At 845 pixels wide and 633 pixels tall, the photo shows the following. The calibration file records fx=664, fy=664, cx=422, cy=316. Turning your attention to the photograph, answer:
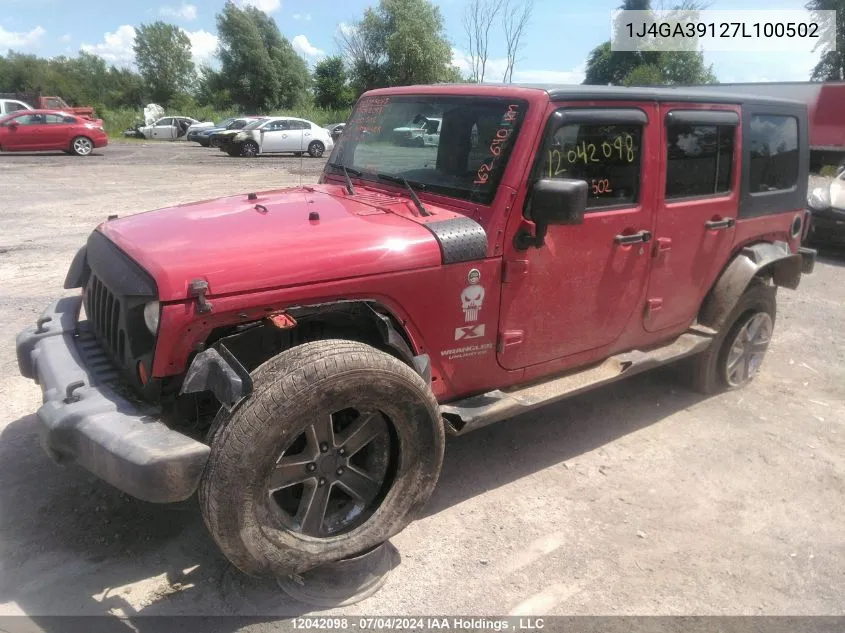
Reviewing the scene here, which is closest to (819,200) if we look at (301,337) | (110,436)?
(301,337)

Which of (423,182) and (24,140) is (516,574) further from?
(24,140)

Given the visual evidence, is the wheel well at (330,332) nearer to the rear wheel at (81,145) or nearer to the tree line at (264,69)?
the rear wheel at (81,145)

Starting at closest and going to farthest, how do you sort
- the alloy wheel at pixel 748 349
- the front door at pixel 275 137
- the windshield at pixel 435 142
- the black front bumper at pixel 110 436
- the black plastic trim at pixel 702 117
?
the black front bumper at pixel 110 436 → the windshield at pixel 435 142 → the black plastic trim at pixel 702 117 → the alloy wheel at pixel 748 349 → the front door at pixel 275 137

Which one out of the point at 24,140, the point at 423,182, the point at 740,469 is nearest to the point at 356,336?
the point at 423,182

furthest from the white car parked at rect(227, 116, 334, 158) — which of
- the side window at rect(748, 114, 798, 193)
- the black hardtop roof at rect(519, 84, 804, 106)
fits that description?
the black hardtop roof at rect(519, 84, 804, 106)

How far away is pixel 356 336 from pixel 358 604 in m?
1.13

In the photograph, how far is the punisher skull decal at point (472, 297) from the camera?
3027mm

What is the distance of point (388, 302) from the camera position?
282 centimetres

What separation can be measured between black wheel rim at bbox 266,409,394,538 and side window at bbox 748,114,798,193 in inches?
122

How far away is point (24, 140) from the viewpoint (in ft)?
68.3

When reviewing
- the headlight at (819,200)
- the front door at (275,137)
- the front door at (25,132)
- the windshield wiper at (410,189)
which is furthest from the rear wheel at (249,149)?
the windshield wiper at (410,189)

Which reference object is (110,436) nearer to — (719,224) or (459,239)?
(459,239)

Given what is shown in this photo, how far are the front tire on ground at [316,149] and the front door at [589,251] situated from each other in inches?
844

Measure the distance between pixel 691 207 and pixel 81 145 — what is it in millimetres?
22862
